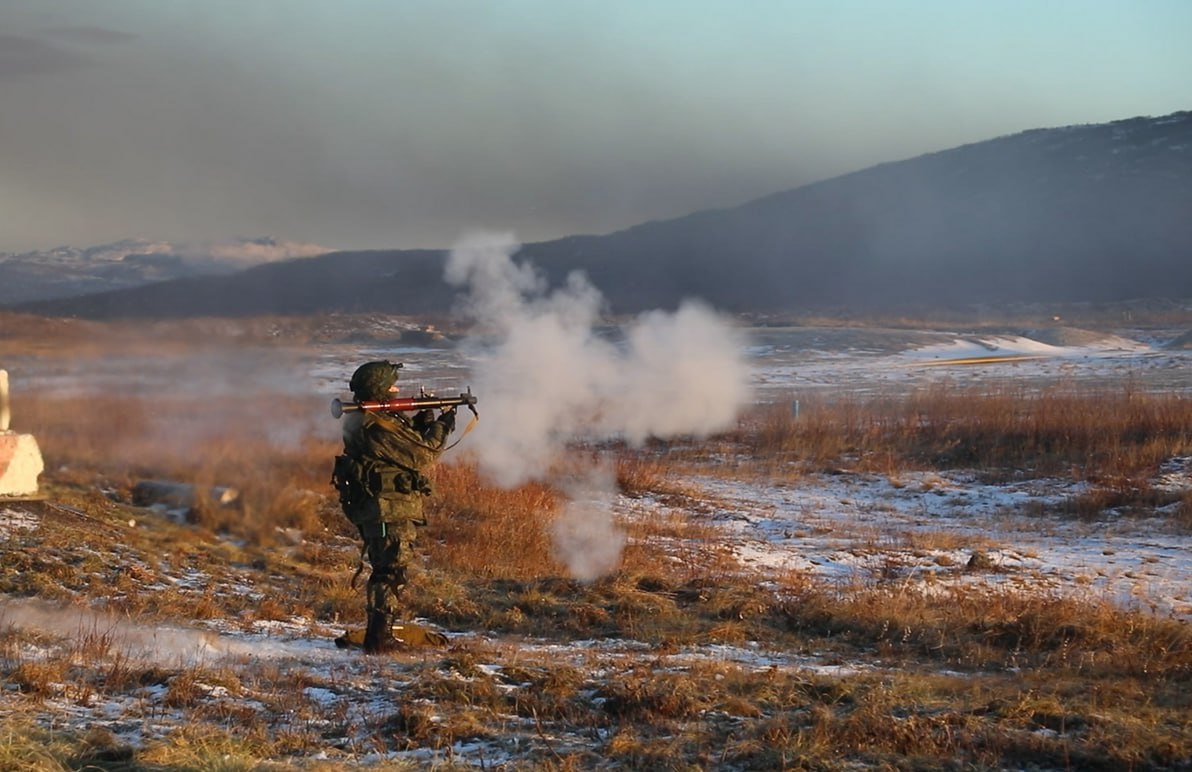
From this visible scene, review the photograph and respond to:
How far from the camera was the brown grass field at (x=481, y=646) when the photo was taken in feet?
19.2

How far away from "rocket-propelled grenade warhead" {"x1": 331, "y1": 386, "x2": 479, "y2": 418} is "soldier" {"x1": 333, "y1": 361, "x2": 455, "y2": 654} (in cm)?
5

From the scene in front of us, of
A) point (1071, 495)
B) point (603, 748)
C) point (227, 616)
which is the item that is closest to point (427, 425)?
point (227, 616)

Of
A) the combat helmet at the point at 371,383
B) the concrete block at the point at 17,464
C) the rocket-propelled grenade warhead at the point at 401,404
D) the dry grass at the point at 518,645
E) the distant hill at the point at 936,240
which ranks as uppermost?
the distant hill at the point at 936,240

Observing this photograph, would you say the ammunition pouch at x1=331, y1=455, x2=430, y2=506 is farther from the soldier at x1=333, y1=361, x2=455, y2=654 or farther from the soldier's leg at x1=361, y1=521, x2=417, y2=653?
the soldier's leg at x1=361, y1=521, x2=417, y2=653

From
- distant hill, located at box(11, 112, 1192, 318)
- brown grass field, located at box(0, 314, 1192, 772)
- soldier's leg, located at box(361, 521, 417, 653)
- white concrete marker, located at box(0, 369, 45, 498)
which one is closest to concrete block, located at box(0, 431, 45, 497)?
white concrete marker, located at box(0, 369, 45, 498)

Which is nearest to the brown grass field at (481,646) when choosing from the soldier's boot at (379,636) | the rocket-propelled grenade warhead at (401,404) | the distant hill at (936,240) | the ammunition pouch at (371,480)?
the soldier's boot at (379,636)

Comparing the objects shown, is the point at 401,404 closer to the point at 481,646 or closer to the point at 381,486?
the point at 381,486

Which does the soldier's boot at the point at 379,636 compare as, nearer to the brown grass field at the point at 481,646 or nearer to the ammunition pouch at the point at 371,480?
the brown grass field at the point at 481,646

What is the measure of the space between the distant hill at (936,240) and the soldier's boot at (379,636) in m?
56.7

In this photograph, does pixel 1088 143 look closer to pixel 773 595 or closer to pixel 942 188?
pixel 942 188

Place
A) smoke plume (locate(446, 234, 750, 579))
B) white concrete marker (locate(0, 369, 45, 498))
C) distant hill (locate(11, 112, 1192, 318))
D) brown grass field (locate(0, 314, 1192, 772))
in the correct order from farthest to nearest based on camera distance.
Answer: distant hill (locate(11, 112, 1192, 318))
smoke plume (locate(446, 234, 750, 579))
white concrete marker (locate(0, 369, 45, 498))
brown grass field (locate(0, 314, 1192, 772))

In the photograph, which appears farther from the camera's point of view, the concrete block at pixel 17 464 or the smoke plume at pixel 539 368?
the smoke plume at pixel 539 368

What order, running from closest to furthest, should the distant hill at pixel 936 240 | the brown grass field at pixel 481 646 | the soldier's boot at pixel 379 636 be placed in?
the brown grass field at pixel 481 646, the soldier's boot at pixel 379 636, the distant hill at pixel 936 240

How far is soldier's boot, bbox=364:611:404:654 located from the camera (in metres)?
8.10
